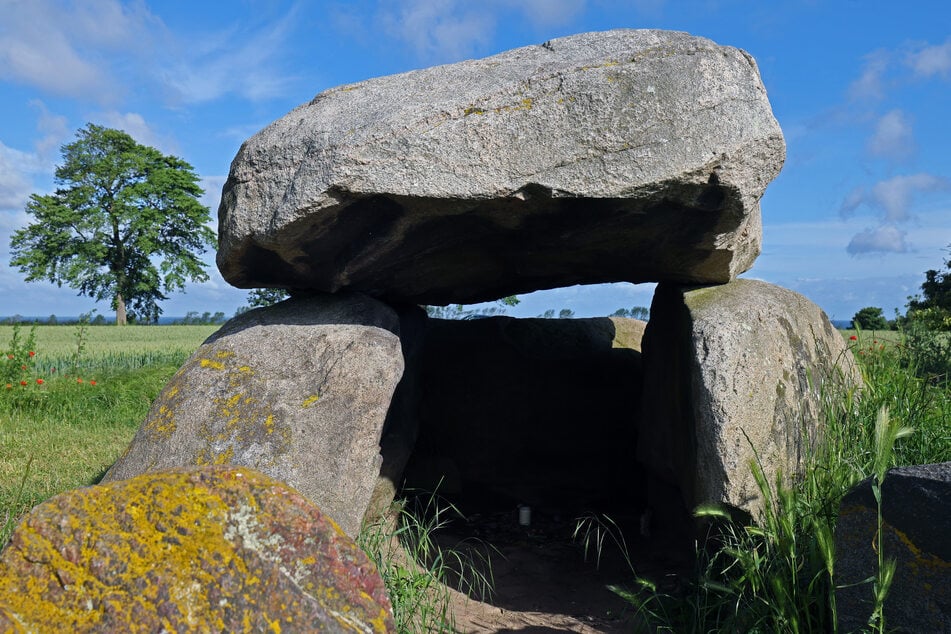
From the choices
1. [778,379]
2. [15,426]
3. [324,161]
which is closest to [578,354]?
[778,379]

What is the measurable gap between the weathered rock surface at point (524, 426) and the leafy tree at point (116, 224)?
2674 centimetres

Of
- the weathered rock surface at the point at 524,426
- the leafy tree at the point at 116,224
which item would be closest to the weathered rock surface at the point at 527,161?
the weathered rock surface at the point at 524,426

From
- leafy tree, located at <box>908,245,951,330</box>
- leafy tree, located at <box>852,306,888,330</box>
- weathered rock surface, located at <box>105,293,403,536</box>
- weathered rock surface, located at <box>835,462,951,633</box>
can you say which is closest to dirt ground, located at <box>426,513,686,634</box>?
weathered rock surface, located at <box>105,293,403,536</box>

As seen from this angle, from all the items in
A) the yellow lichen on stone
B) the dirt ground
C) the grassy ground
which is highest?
the yellow lichen on stone

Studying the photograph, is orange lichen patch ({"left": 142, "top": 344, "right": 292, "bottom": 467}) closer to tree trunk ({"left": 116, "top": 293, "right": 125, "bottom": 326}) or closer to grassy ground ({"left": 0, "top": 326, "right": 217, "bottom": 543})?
grassy ground ({"left": 0, "top": 326, "right": 217, "bottom": 543})

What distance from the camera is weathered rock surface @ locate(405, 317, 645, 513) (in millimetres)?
6316

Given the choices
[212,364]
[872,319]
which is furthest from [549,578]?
[872,319]

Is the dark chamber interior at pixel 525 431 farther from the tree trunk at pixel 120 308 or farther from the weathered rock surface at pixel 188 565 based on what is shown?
the tree trunk at pixel 120 308

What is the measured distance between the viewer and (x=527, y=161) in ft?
13.0

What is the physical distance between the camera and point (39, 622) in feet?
A: 6.63

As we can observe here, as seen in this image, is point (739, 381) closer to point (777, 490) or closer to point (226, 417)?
point (777, 490)

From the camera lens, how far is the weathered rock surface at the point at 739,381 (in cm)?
387

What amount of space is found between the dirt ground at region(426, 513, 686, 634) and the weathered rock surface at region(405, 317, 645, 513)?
1.06ft

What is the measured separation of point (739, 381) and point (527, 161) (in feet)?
4.94
